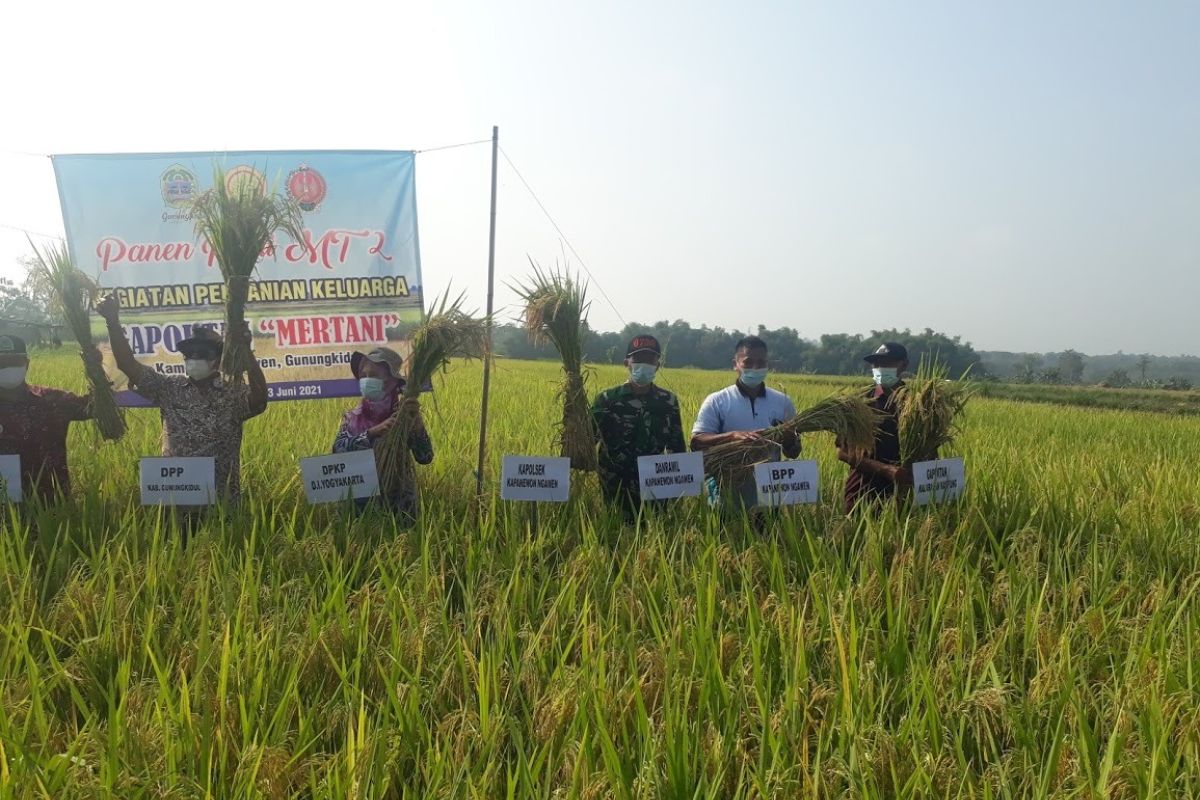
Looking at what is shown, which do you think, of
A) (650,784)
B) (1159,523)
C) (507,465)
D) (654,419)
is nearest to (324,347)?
(507,465)

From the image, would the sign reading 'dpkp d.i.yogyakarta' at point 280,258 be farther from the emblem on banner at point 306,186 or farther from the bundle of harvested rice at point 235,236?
the bundle of harvested rice at point 235,236

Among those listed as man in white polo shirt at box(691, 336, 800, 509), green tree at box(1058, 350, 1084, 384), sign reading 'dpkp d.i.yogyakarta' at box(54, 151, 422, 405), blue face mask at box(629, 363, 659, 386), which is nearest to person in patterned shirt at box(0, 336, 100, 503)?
sign reading 'dpkp d.i.yogyakarta' at box(54, 151, 422, 405)

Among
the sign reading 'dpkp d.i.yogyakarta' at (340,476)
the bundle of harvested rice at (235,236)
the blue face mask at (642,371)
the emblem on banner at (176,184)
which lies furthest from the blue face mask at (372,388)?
the emblem on banner at (176,184)

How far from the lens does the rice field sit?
1738 millimetres

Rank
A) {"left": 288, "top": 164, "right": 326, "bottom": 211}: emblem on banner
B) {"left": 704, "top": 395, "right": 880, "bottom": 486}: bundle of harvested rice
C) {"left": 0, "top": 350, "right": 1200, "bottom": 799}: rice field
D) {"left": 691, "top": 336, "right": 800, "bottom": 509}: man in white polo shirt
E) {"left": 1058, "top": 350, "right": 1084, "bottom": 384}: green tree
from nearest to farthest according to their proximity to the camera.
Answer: {"left": 0, "top": 350, "right": 1200, "bottom": 799}: rice field → {"left": 704, "top": 395, "right": 880, "bottom": 486}: bundle of harvested rice → {"left": 691, "top": 336, "right": 800, "bottom": 509}: man in white polo shirt → {"left": 288, "top": 164, "right": 326, "bottom": 211}: emblem on banner → {"left": 1058, "top": 350, "right": 1084, "bottom": 384}: green tree

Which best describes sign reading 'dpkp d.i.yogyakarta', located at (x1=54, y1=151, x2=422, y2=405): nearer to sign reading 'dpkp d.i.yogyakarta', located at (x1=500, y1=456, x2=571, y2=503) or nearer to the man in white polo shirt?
sign reading 'dpkp d.i.yogyakarta', located at (x1=500, y1=456, x2=571, y2=503)

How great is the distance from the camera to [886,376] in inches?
153

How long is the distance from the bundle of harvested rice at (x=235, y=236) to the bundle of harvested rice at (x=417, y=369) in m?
0.86

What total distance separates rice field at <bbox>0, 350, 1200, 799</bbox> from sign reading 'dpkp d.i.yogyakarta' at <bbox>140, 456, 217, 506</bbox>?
0.49 feet

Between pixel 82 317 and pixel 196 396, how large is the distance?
96cm

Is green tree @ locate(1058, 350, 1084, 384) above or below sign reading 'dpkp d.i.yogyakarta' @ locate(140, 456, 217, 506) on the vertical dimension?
above

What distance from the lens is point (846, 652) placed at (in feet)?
7.48

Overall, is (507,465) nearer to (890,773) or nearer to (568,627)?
(568,627)

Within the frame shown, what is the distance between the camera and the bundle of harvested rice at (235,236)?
354cm
